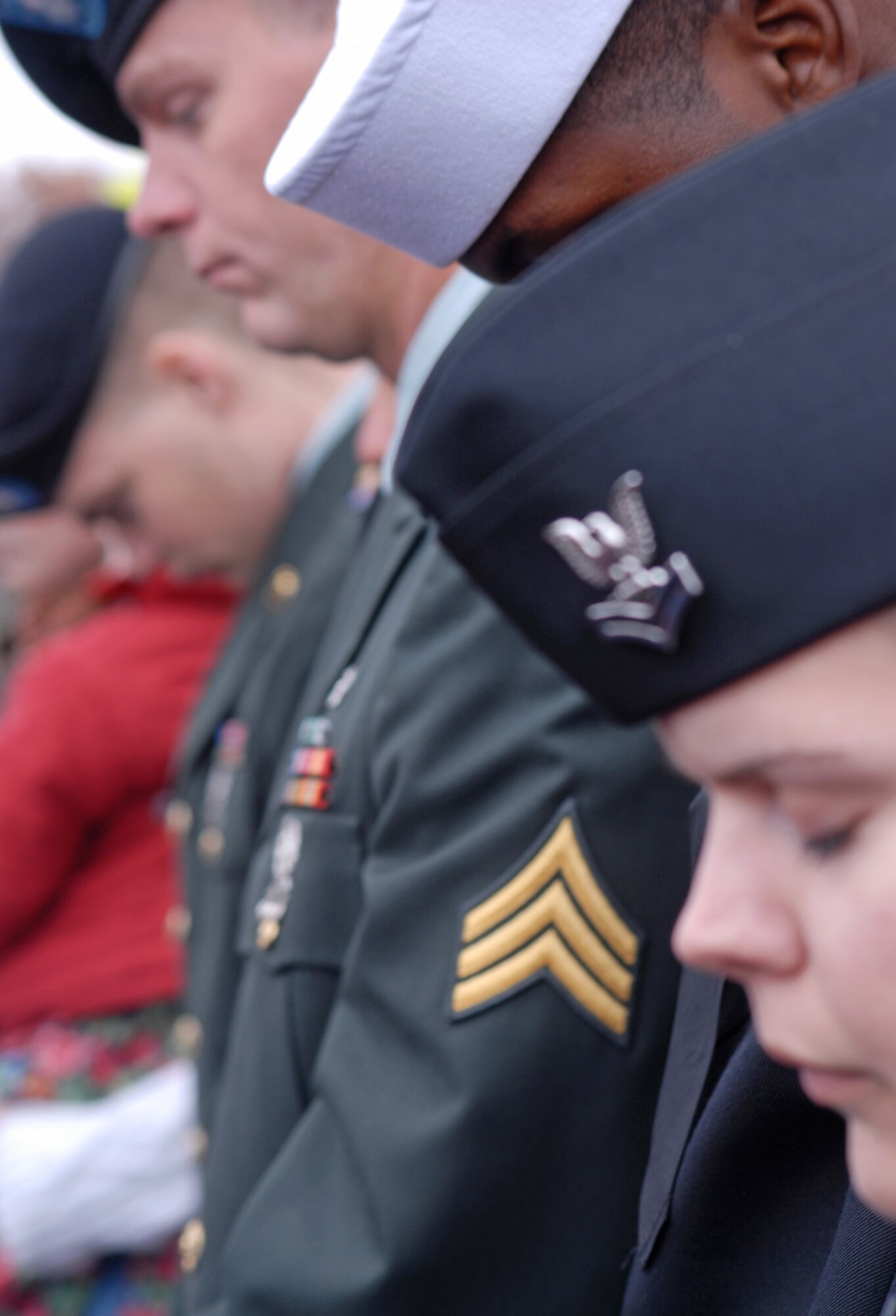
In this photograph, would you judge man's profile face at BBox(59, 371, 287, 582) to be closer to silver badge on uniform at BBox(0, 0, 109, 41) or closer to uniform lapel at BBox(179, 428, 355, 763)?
uniform lapel at BBox(179, 428, 355, 763)

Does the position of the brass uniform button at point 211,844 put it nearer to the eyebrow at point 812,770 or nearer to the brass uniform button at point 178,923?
the brass uniform button at point 178,923

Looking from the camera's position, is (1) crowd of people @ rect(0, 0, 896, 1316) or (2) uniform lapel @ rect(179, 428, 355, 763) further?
(2) uniform lapel @ rect(179, 428, 355, 763)

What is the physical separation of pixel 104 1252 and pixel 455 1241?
1675 millimetres

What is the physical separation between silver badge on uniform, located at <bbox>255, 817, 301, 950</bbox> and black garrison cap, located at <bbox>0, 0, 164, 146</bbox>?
0.96 m

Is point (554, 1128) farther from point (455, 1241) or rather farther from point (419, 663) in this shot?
point (419, 663)

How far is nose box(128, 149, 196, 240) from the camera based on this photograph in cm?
177

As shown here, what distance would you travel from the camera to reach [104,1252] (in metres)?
2.66

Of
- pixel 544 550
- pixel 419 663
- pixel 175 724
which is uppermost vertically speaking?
pixel 544 550

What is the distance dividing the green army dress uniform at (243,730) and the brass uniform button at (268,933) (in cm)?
48

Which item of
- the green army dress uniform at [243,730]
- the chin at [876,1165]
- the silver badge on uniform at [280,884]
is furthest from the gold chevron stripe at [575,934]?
the green army dress uniform at [243,730]

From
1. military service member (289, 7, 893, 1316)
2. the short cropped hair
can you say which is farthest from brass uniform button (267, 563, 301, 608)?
military service member (289, 7, 893, 1316)

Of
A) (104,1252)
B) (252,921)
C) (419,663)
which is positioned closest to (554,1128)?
(419,663)

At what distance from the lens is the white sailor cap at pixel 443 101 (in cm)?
96

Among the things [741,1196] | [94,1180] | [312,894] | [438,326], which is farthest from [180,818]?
[741,1196]
